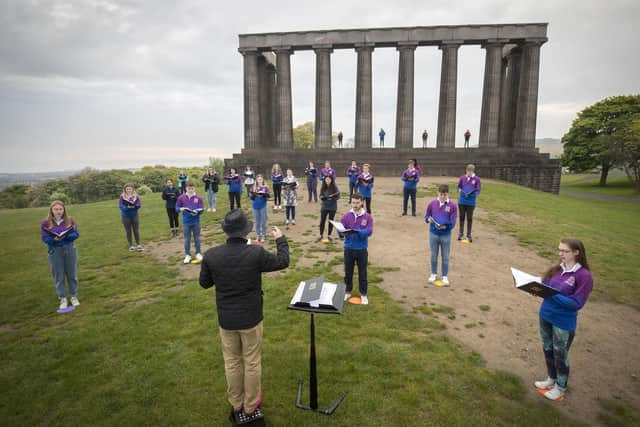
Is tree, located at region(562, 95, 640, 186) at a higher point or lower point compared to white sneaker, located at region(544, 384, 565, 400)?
higher

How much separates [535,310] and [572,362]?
6.11ft

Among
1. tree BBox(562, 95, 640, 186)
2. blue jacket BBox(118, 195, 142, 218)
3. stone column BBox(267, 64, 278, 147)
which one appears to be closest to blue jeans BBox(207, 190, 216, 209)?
blue jacket BBox(118, 195, 142, 218)

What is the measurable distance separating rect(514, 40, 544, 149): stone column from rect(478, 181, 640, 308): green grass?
712 inches

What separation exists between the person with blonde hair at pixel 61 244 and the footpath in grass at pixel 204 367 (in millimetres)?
606

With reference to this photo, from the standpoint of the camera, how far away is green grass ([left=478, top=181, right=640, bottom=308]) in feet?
29.3

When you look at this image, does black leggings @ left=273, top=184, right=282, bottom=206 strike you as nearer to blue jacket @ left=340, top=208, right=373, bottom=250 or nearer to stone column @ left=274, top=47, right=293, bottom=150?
blue jacket @ left=340, top=208, right=373, bottom=250

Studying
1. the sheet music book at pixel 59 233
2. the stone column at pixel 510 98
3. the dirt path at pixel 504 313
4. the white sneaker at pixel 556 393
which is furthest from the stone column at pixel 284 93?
the white sneaker at pixel 556 393

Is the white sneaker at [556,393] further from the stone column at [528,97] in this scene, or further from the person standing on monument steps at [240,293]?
the stone column at [528,97]

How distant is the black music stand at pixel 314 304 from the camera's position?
13.1ft

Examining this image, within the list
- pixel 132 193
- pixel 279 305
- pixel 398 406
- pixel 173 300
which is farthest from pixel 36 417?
pixel 132 193

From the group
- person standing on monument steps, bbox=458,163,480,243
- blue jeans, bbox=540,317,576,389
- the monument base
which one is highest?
the monument base

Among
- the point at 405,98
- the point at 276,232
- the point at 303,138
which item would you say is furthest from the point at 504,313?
the point at 303,138

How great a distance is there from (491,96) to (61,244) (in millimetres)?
40790

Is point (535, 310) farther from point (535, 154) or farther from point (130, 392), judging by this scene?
point (535, 154)
